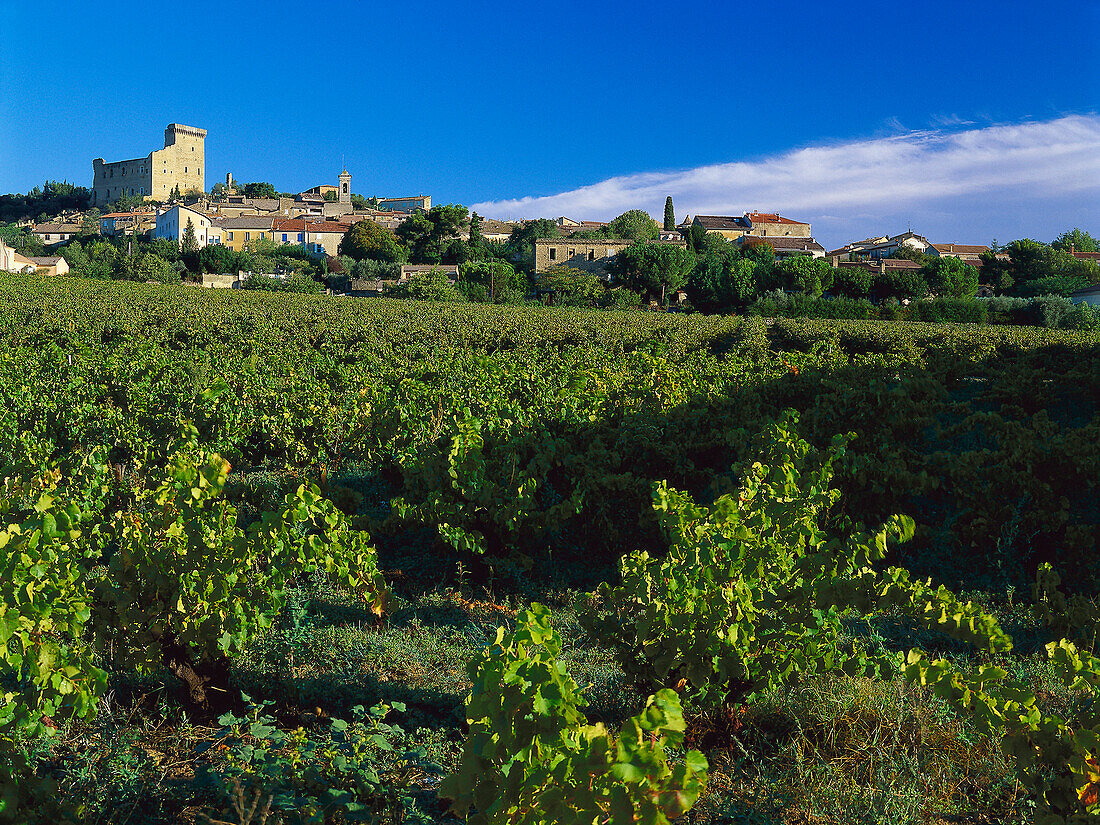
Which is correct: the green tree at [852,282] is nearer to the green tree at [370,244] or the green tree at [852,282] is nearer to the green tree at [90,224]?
the green tree at [370,244]

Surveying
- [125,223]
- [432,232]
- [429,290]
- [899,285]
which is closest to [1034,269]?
[899,285]

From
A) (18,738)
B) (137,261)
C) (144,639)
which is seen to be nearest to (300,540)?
(144,639)

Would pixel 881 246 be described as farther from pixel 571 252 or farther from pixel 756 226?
pixel 571 252

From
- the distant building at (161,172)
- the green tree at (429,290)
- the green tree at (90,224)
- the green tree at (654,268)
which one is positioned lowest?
the green tree at (429,290)

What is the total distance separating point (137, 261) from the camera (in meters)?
66.7

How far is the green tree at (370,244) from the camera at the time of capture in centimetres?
8056

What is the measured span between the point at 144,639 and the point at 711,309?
56079 millimetres

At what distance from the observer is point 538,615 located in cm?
255

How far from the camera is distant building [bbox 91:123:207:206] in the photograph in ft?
460

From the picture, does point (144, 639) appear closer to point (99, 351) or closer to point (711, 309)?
point (99, 351)

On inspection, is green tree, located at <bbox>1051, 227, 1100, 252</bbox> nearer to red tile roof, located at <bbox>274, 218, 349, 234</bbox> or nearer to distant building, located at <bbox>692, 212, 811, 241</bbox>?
distant building, located at <bbox>692, 212, 811, 241</bbox>

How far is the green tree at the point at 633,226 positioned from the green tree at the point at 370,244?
25456 mm

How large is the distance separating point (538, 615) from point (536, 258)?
241 ft

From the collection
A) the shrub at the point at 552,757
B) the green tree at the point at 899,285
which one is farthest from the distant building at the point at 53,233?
the shrub at the point at 552,757
